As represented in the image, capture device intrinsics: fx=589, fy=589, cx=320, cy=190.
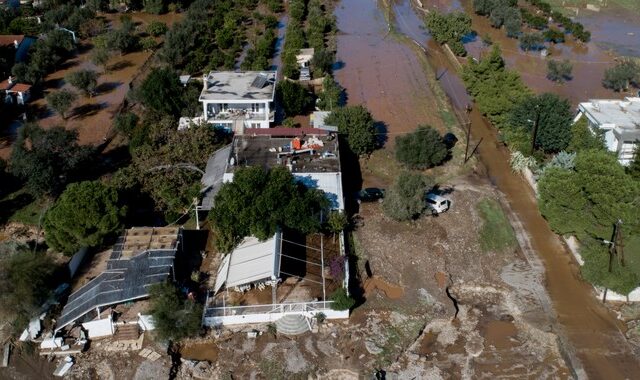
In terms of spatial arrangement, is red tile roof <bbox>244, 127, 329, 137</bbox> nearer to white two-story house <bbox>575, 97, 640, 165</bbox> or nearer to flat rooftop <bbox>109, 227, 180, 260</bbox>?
flat rooftop <bbox>109, 227, 180, 260</bbox>

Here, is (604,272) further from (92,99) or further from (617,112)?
(92,99)

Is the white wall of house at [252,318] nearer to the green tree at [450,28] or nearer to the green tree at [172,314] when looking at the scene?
the green tree at [172,314]

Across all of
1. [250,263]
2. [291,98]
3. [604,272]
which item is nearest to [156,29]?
[291,98]

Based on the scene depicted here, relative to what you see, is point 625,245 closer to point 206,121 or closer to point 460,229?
point 460,229

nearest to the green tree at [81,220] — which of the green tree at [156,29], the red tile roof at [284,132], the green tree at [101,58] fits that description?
the red tile roof at [284,132]

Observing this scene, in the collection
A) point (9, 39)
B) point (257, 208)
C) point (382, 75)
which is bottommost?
point (382, 75)

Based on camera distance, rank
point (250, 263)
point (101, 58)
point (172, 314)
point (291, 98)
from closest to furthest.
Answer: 1. point (172, 314)
2. point (250, 263)
3. point (291, 98)
4. point (101, 58)

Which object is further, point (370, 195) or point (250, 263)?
point (370, 195)

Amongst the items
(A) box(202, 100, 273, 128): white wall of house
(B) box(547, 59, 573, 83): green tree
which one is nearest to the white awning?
(A) box(202, 100, 273, 128): white wall of house
